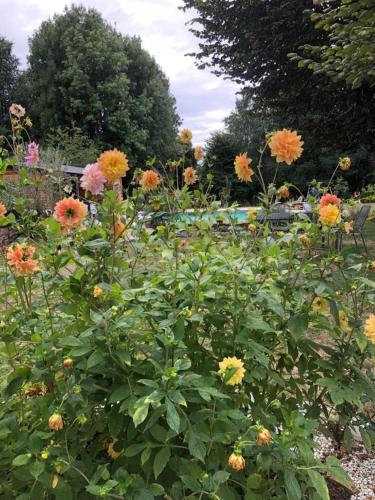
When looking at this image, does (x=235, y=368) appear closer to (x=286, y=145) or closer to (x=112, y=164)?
(x=112, y=164)

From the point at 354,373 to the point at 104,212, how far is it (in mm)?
855

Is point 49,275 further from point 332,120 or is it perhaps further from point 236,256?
point 332,120

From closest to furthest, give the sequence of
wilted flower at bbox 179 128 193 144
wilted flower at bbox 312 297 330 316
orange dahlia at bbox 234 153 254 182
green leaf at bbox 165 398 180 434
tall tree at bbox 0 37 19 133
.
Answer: green leaf at bbox 165 398 180 434, wilted flower at bbox 312 297 330 316, orange dahlia at bbox 234 153 254 182, wilted flower at bbox 179 128 193 144, tall tree at bbox 0 37 19 133

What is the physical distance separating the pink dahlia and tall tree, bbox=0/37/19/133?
25436 millimetres

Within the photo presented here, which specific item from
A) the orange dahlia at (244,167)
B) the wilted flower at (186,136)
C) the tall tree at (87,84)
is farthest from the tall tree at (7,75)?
the orange dahlia at (244,167)

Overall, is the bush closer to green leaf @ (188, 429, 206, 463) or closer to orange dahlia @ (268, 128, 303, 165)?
green leaf @ (188, 429, 206, 463)

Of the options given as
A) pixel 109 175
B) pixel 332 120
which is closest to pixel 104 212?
pixel 109 175

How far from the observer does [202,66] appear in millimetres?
10570

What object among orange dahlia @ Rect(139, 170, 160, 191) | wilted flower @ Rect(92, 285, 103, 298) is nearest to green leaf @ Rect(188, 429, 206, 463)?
wilted flower @ Rect(92, 285, 103, 298)

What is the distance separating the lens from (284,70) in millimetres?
9945

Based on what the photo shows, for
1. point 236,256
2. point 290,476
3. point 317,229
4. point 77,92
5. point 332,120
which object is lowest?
point 290,476

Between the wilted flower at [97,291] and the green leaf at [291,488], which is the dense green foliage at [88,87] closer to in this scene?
the wilted flower at [97,291]

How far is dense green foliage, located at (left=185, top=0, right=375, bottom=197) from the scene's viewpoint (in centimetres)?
905

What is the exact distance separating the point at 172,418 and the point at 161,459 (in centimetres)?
18
